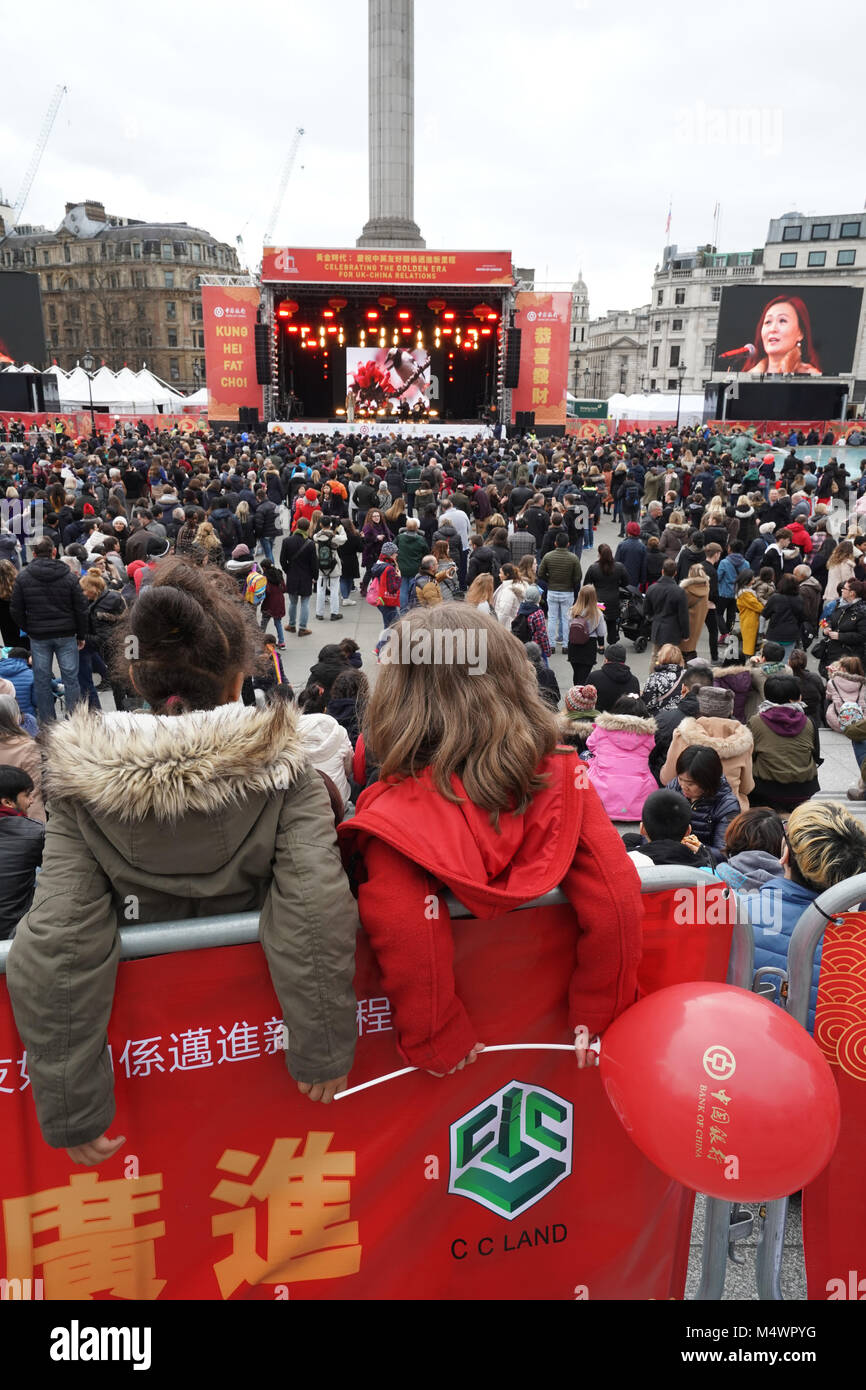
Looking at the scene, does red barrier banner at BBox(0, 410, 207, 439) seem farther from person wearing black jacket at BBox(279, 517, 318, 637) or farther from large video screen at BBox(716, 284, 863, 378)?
large video screen at BBox(716, 284, 863, 378)

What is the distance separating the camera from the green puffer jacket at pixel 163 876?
1.54 metres

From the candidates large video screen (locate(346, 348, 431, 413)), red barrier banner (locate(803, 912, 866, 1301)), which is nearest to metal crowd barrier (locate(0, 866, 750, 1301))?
red barrier banner (locate(803, 912, 866, 1301))

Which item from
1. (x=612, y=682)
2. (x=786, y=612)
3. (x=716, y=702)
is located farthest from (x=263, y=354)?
(x=716, y=702)

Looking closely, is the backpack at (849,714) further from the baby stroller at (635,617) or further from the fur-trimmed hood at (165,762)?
the fur-trimmed hood at (165,762)

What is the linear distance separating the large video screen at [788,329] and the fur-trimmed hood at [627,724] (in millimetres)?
40928

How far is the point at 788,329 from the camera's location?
134 ft

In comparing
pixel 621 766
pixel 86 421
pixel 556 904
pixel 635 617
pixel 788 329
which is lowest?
pixel 635 617

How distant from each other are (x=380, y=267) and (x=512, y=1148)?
3280cm

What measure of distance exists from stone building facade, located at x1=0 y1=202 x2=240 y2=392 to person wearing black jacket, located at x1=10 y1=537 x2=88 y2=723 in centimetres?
7872

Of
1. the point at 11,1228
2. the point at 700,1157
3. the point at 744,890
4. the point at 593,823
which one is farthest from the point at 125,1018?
the point at 744,890

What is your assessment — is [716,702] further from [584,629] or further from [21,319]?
[21,319]

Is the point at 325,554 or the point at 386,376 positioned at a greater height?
the point at 386,376

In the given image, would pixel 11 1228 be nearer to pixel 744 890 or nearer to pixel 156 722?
pixel 156 722

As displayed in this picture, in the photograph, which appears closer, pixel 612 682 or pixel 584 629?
pixel 612 682
